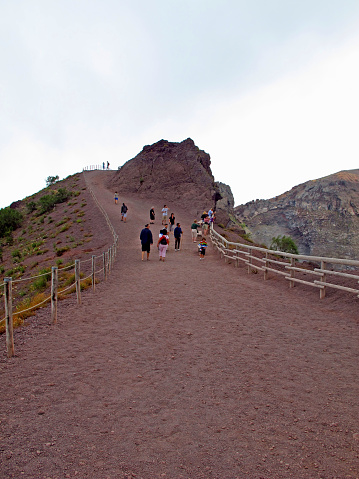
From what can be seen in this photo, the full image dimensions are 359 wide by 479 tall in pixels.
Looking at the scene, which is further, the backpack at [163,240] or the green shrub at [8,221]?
the green shrub at [8,221]

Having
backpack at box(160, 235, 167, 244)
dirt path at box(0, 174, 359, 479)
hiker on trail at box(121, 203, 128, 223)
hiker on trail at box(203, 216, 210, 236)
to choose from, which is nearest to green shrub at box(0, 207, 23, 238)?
hiker on trail at box(121, 203, 128, 223)

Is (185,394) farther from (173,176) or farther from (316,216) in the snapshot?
(316,216)

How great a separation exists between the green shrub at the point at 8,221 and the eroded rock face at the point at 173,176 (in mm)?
14552

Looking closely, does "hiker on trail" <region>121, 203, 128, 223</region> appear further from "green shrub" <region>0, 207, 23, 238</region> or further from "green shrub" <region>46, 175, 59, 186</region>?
"green shrub" <region>46, 175, 59, 186</region>

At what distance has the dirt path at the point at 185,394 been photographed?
3771 mm

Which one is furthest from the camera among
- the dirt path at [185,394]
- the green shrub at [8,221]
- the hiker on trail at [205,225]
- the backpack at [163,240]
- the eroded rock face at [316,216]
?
the eroded rock face at [316,216]

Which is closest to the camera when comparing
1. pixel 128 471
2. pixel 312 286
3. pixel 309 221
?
pixel 128 471

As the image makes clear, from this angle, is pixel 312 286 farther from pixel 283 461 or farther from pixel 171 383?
pixel 283 461

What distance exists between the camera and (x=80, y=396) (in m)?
5.20

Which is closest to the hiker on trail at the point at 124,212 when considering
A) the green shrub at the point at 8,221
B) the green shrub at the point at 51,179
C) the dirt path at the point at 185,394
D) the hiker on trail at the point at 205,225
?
the hiker on trail at the point at 205,225

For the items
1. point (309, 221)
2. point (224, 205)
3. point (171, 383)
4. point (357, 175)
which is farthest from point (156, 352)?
point (357, 175)

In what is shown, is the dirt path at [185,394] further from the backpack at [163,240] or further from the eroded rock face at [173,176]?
the eroded rock face at [173,176]

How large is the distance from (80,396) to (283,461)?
2.84 metres

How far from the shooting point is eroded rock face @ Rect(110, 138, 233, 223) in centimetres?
4906
